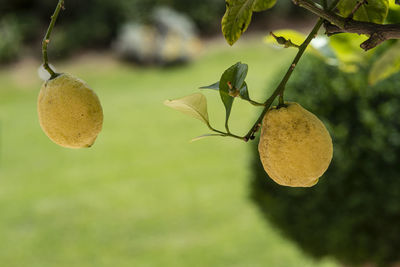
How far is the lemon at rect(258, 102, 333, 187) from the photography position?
0.54 metres

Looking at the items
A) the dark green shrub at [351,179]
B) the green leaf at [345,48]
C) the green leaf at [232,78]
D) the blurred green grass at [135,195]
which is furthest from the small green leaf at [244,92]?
the blurred green grass at [135,195]

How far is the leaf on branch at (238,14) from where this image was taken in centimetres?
60

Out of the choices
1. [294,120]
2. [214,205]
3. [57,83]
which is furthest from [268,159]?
[214,205]

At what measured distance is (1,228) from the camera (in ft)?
12.7

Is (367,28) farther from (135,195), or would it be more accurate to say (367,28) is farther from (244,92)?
(135,195)

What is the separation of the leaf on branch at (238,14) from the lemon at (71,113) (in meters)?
0.16

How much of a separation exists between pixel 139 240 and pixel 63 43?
4.84 m

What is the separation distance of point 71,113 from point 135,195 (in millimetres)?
3761

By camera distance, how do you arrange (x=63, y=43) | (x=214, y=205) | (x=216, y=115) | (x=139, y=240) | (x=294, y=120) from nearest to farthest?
(x=294, y=120), (x=139, y=240), (x=214, y=205), (x=216, y=115), (x=63, y=43)

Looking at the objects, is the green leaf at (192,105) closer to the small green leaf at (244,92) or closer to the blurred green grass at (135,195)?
the small green leaf at (244,92)

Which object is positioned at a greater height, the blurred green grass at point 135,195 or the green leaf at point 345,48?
the green leaf at point 345,48

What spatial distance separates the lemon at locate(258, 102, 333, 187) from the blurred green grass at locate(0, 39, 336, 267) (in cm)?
223

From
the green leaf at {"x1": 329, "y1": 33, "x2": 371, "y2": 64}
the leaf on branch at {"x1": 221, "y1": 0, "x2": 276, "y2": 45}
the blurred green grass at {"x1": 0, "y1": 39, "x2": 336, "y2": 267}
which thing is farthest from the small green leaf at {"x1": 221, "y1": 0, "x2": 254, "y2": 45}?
the blurred green grass at {"x1": 0, "y1": 39, "x2": 336, "y2": 267}

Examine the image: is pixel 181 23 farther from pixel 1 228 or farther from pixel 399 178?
pixel 399 178
